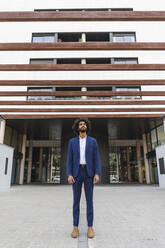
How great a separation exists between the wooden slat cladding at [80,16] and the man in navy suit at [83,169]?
4.47 meters

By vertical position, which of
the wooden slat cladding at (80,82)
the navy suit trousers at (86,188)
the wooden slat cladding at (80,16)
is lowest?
the navy suit trousers at (86,188)

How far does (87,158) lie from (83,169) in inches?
7.5

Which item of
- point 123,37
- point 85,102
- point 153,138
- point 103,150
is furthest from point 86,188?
point 123,37

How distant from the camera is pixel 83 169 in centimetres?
307

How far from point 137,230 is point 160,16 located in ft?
19.6

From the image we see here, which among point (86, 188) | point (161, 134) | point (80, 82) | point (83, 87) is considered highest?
point (83, 87)

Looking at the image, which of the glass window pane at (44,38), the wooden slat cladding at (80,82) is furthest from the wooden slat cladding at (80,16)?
the glass window pane at (44,38)

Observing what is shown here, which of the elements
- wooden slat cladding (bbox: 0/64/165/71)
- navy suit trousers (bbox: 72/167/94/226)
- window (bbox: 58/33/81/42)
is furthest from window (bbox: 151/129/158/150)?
navy suit trousers (bbox: 72/167/94/226)

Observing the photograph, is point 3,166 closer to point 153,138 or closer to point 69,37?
point 153,138

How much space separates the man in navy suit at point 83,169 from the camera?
300cm

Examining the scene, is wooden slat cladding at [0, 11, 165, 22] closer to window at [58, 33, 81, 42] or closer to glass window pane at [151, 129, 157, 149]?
glass window pane at [151, 129, 157, 149]

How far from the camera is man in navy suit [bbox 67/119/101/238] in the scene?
3.00m

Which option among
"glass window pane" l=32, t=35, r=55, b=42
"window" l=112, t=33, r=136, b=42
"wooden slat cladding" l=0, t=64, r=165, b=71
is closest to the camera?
"wooden slat cladding" l=0, t=64, r=165, b=71

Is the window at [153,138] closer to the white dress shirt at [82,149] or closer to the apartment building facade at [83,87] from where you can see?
the apartment building facade at [83,87]
